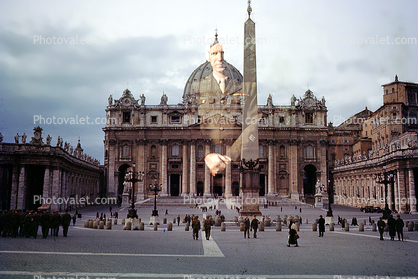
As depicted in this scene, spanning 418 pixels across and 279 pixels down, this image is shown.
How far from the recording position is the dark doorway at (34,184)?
158 ft

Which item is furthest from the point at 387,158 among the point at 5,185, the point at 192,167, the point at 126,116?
the point at 126,116

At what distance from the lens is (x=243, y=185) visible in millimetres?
29641

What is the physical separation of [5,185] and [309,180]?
5816cm

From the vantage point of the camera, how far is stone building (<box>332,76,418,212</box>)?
4953cm

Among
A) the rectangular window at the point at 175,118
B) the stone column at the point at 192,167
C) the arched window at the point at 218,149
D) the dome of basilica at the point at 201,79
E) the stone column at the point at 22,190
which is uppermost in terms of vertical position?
the dome of basilica at the point at 201,79

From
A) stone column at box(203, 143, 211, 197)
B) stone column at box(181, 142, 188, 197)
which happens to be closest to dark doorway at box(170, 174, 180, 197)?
stone column at box(181, 142, 188, 197)

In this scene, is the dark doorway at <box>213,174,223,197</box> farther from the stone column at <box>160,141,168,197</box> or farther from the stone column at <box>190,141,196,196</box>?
the stone column at <box>160,141,168,197</box>

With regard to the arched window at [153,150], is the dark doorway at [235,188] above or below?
below

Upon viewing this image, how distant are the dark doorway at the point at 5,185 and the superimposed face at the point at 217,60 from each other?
5183 cm

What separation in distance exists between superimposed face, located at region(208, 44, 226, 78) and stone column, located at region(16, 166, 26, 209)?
5243 centimetres

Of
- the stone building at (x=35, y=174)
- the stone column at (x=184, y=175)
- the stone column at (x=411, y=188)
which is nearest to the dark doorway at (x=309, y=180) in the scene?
the stone column at (x=184, y=175)

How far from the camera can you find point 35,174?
171 feet

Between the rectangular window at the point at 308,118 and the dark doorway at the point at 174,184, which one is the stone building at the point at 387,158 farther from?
the dark doorway at the point at 174,184

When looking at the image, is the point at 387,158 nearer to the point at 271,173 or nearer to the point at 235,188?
the point at 271,173
